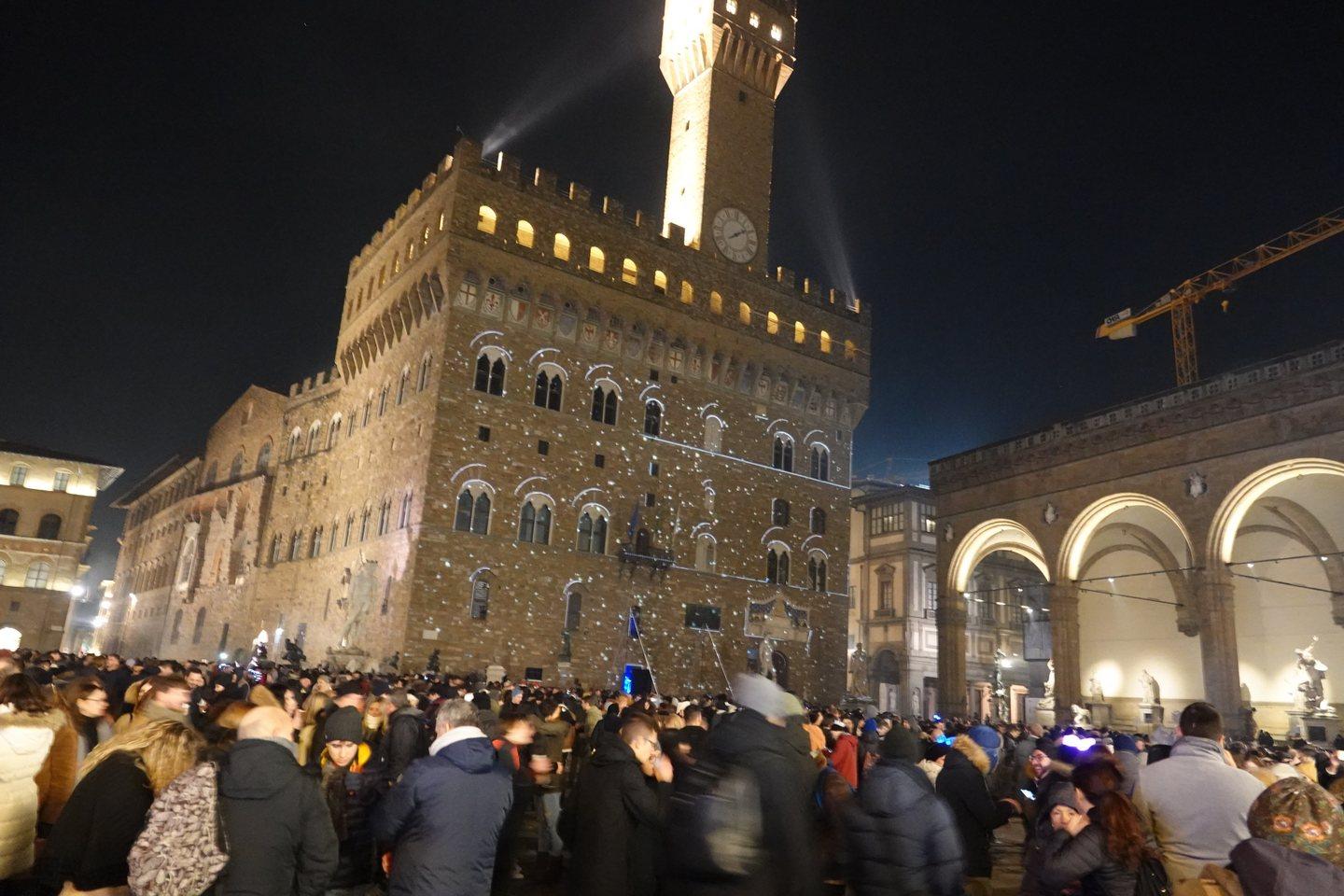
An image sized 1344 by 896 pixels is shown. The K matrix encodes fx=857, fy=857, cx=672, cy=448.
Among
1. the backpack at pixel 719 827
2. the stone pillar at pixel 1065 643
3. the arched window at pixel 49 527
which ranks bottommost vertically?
the backpack at pixel 719 827

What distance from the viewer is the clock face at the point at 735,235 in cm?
3309

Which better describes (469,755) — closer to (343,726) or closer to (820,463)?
(343,726)

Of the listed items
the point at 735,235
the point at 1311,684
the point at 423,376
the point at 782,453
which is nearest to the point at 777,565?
the point at 782,453

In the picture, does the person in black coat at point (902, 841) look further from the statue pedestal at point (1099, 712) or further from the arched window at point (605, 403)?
the statue pedestal at point (1099, 712)

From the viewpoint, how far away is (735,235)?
33.6 metres

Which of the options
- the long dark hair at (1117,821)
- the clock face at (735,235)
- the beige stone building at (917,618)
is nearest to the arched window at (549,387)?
the clock face at (735,235)

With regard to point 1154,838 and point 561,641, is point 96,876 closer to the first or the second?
point 1154,838

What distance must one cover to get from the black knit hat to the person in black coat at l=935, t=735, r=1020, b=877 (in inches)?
160

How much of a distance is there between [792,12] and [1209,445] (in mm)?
25003

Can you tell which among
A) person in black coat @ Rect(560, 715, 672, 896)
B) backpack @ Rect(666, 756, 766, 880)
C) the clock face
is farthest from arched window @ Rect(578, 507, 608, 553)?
backpack @ Rect(666, 756, 766, 880)

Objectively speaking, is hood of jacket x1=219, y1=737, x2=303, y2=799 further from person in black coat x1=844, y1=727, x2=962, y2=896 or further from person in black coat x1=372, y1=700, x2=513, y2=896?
person in black coat x1=844, y1=727, x2=962, y2=896

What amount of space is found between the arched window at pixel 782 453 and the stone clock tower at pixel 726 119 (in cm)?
689

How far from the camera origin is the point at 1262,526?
2672 centimetres

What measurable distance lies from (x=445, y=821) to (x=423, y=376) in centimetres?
2480
